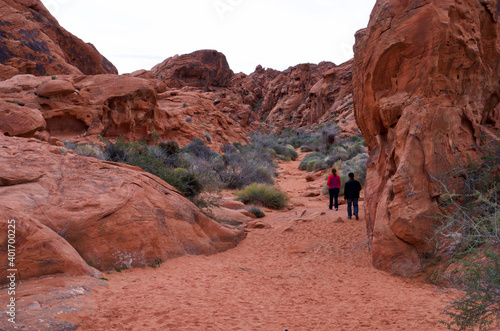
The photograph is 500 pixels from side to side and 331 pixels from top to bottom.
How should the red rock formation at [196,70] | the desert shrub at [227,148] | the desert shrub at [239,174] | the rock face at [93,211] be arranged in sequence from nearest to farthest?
the rock face at [93,211], the desert shrub at [239,174], the desert shrub at [227,148], the red rock formation at [196,70]

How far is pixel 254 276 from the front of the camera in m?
5.75

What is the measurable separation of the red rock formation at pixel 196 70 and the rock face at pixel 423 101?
44686mm

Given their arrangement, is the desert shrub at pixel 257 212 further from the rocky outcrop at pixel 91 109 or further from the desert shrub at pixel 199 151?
the desert shrub at pixel 199 151

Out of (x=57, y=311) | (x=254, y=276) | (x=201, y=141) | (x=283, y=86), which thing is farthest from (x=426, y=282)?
(x=283, y=86)

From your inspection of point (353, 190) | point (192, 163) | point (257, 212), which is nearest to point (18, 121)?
point (192, 163)

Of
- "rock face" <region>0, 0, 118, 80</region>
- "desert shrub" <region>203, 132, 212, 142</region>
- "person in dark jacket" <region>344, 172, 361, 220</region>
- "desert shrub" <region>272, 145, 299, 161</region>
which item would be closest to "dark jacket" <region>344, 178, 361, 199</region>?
"person in dark jacket" <region>344, 172, 361, 220</region>

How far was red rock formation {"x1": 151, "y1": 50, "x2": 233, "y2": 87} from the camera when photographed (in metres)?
49.4

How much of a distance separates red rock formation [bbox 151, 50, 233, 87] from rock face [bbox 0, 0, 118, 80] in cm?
2070

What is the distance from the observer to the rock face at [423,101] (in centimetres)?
589

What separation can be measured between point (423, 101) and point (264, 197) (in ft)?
26.1

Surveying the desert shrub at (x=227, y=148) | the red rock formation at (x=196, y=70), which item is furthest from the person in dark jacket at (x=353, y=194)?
the red rock formation at (x=196, y=70)

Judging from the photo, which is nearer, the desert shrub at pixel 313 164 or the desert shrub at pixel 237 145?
the desert shrub at pixel 313 164

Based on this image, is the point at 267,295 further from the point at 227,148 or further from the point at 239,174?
the point at 227,148

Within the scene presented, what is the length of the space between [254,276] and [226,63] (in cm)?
5106
